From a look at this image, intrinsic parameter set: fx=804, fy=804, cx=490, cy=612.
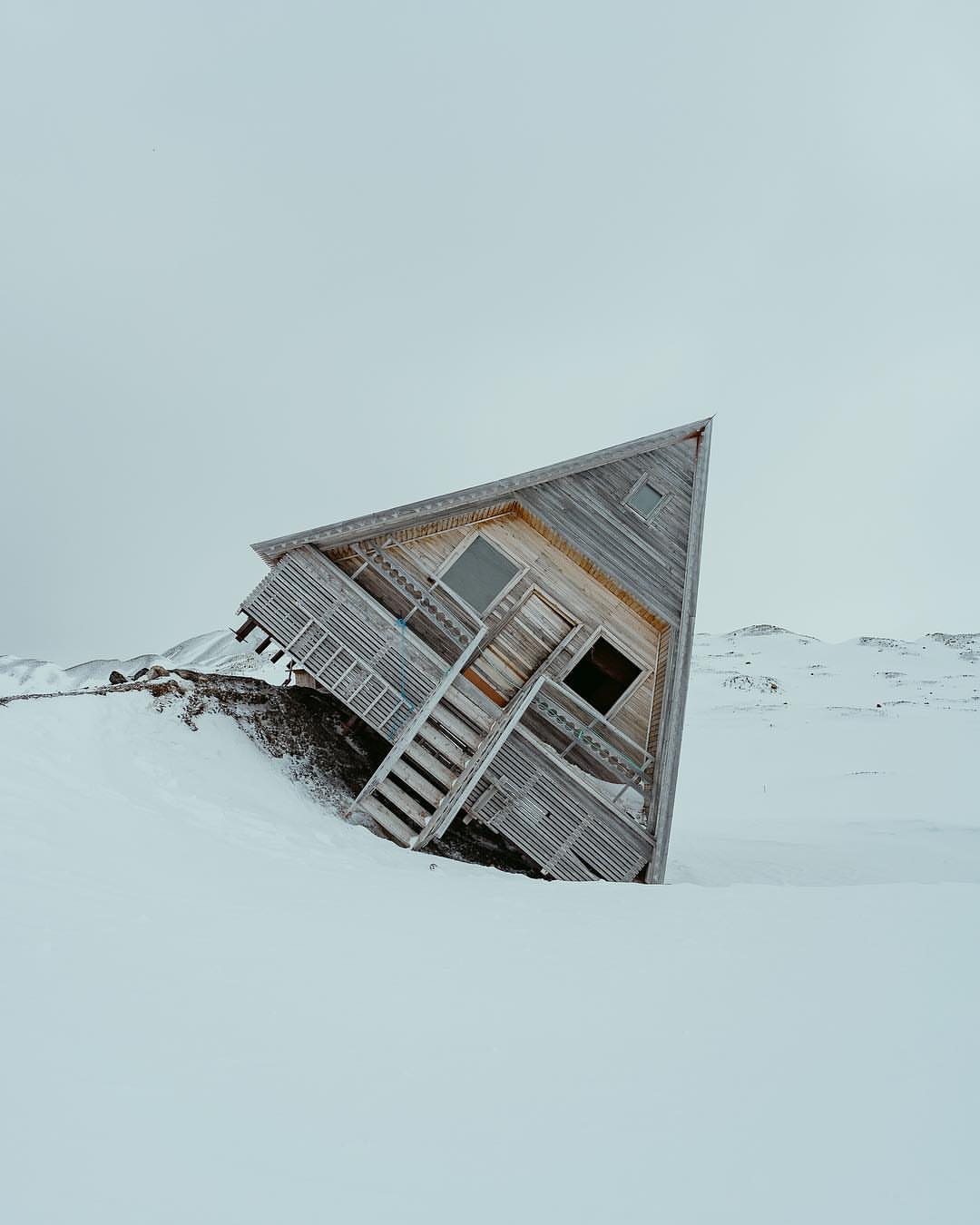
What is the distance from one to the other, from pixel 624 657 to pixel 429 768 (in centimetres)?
431

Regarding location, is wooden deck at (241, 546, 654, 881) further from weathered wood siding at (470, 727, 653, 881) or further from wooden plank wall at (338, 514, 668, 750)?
wooden plank wall at (338, 514, 668, 750)

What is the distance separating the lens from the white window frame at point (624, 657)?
14602mm

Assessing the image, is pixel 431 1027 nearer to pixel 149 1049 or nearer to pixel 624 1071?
pixel 624 1071

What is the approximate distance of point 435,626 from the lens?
14.1m

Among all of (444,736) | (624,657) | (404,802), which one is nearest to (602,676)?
(624,657)

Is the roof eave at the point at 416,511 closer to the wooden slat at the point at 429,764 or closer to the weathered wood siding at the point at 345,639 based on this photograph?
the weathered wood siding at the point at 345,639

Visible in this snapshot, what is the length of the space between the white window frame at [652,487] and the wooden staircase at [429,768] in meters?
4.46

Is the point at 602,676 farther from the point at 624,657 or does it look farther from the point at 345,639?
the point at 345,639

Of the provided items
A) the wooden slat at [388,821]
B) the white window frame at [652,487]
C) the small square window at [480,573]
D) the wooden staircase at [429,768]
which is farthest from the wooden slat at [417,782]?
the white window frame at [652,487]

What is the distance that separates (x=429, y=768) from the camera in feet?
41.7

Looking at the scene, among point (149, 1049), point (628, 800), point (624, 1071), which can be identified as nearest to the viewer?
point (149, 1049)

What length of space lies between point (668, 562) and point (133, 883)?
10558mm

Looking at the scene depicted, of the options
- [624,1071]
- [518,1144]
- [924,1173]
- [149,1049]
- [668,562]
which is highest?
[668,562]

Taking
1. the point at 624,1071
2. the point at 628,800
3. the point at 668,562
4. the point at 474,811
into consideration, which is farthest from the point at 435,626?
the point at 624,1071
